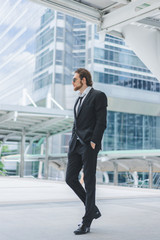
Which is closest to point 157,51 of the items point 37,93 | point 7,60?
point 37,93

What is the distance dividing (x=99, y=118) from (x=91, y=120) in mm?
114

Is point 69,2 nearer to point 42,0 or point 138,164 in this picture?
point 42,0

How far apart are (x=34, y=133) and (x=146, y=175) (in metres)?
26.8

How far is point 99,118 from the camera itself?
3.65m

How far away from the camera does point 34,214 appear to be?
15.4 ft

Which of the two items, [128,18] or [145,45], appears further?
[145,45]

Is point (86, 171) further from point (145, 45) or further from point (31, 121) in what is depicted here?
point (31, 121)

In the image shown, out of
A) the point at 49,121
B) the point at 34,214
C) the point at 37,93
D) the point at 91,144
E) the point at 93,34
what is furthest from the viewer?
the point at 37,93

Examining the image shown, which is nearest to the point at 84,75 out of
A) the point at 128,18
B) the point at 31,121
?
the point at 128,18

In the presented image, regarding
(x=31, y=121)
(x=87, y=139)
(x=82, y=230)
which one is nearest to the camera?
(x=82, y=230)

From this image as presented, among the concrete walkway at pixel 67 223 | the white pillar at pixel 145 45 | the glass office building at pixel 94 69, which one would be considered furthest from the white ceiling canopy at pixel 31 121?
the glass office building at pixel 94 69

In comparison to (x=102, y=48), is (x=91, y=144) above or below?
below

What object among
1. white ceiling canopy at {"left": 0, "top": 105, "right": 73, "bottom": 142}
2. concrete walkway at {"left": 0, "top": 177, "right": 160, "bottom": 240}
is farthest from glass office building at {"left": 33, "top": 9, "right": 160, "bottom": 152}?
concrete walkway at {"left": 0, "top": 177, "right": 160, "bottom": 240}

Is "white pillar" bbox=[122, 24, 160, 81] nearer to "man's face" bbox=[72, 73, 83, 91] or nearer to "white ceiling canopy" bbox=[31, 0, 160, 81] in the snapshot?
"white ceiling canopy" bbox=[31, 0, 160, 81]
